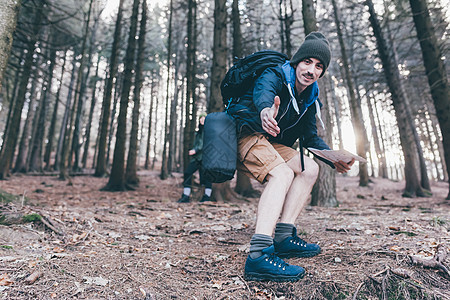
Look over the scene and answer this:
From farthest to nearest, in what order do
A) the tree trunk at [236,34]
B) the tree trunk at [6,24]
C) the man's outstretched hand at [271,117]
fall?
the tree trunk at [236,34], the tree trunk at [6,24], the man's outstretched hand at [271,117]

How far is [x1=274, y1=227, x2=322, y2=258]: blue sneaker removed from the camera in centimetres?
238

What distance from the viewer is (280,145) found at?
266 centimetres

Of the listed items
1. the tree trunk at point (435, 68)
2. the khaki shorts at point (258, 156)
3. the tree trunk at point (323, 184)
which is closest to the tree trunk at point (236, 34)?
the tree trunk at point (323, 184)

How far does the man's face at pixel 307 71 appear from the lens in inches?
90.2

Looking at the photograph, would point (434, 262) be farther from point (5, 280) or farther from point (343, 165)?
point (5, 280)

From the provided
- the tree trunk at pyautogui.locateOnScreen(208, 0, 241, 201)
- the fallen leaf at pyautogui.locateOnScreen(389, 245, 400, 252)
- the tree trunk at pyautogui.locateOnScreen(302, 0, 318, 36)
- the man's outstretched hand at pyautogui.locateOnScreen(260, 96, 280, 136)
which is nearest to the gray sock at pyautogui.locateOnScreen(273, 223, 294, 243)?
the fallen leaf at pyautogui.locateOnScreen(389, 245, 400, 252)

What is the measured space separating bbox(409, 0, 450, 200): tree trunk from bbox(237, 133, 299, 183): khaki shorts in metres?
7.01

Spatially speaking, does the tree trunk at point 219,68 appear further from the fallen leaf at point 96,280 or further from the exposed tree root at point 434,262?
the exposed tree root at point 434,262

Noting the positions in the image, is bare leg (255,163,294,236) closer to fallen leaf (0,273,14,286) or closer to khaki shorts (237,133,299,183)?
khaki shorts (237,133,299,183)

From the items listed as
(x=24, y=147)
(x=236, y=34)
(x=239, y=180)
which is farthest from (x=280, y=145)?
(x=24, y=147)

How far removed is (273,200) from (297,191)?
1.60 ft

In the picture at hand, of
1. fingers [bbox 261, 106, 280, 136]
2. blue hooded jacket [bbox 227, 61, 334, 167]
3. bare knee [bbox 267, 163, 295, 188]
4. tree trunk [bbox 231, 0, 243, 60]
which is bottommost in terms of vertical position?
bare knee [bbox 267, 163, 295, 188]

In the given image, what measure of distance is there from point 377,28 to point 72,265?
40.2ft

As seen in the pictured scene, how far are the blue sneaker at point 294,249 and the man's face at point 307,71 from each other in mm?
1432
